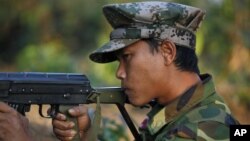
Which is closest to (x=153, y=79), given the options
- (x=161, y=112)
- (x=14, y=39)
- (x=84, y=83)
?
(x=161, y=112)

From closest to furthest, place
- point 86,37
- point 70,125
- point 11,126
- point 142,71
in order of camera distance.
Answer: point 11,126, point 142,71, point 70,125, point 86,37

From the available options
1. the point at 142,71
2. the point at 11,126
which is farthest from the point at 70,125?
the point at 142,71

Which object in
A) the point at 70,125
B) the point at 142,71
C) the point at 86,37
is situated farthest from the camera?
the point at 86,37

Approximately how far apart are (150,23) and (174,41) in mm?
148

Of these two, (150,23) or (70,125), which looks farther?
(70,125)

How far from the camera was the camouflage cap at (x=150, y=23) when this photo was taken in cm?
341

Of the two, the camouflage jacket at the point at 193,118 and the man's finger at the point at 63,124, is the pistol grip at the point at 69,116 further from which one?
the camouflage jacket at the point at 193,118

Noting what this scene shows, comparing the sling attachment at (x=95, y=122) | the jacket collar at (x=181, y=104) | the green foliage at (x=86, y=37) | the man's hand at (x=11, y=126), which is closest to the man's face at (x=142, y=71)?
the jacket collar at (x=181, y=104)

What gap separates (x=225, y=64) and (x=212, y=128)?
952 centimetres

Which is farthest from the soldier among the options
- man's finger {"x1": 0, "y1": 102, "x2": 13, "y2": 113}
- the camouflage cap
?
man's finger {"x1": 0, "y1": 102, "x2": 13, "y2": 113}

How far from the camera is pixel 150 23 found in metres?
3.44

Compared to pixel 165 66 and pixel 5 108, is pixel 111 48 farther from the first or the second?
pixel 5 108

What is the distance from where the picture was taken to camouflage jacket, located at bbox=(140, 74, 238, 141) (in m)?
3.27

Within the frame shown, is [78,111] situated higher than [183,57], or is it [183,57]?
[183,57]
